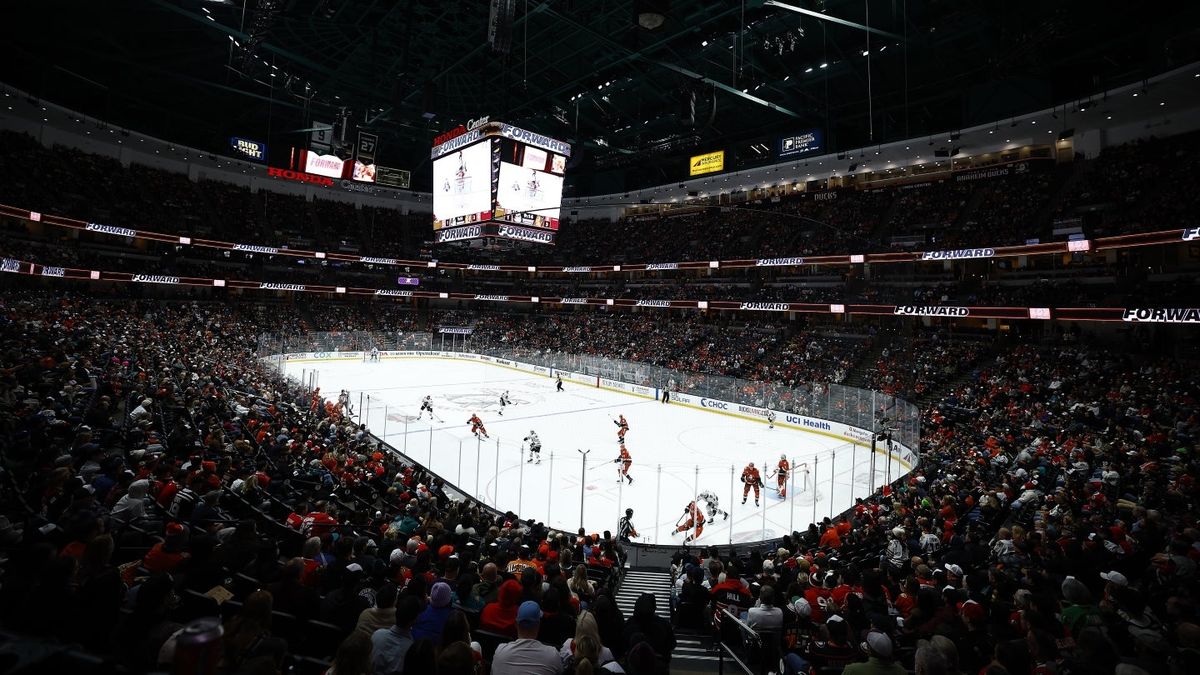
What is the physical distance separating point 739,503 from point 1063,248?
68.3 feet

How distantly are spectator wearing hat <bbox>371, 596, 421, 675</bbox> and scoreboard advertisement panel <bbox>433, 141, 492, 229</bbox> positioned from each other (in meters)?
24.6

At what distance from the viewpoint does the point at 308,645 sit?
3.89 m

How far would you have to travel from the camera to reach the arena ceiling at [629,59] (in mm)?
21859

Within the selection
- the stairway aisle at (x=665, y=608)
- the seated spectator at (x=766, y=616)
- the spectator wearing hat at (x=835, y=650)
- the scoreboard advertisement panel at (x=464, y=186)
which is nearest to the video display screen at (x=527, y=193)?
the scoreboard advertisement panel at (x=464, y=186)

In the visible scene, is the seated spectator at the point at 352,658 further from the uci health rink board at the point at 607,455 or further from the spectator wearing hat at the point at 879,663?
the uci health rink board at the point at 607,455

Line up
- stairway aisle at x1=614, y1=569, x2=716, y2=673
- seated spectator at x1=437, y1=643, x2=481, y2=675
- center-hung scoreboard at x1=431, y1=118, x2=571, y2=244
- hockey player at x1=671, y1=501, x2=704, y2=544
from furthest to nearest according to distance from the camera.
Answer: center-hung scoreboard at x1=431, y1=118, x2=571, y2=244 < hockey player at x1=671, y1=501, x2=704, y2=544 < stairway aisle at x1=614, y1=569, x2=716, y2=673 < seated spectator at x1=437, y1=643, x2=481, y2=675

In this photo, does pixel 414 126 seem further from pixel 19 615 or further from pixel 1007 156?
pixel 19 615

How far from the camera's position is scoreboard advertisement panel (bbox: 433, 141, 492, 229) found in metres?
26.6

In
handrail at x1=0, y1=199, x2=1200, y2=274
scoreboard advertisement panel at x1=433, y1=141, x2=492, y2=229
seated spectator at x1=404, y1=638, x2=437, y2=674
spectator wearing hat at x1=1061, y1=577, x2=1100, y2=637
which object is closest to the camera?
seated spectator at x1=404, y1=638, x2=437, y2=674

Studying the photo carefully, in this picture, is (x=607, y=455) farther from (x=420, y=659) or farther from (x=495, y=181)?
(x=420, y=659)

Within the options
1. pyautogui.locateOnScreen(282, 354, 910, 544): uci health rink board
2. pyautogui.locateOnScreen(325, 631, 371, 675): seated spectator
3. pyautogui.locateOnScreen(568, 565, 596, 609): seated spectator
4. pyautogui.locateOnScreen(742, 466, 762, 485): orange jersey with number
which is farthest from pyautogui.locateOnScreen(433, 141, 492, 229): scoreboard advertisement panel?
pyautogui.locateOnScreen(325, 631, 371, 675): seated spectator

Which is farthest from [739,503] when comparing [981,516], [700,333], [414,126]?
[414,126]

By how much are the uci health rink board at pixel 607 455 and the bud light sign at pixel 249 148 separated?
1972cm

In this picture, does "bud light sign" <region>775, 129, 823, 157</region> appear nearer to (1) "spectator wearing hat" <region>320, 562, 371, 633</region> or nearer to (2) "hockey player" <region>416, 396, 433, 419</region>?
(2) "hockey player" <region>416, 396, 433, 419</region>
